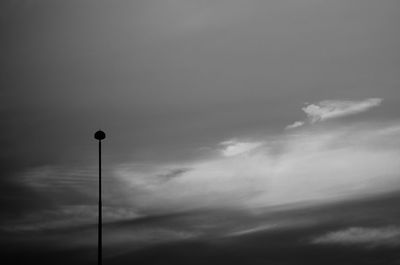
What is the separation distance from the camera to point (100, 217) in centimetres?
3659

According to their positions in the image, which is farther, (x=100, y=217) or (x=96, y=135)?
(x=96, y=135)

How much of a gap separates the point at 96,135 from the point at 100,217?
20.9 feet

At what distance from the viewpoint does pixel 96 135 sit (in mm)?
39844

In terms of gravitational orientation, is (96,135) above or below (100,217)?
above
